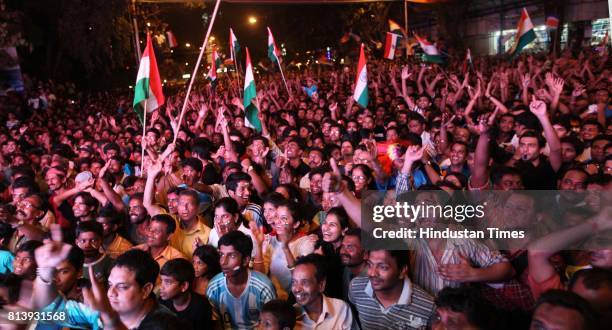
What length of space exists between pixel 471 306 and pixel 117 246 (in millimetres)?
2856

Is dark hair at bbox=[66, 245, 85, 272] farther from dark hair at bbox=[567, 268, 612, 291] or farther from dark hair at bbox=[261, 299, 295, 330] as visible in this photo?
dark hair at bbox=[567, 268, 612, 291]

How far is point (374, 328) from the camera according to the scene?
282 centimetres

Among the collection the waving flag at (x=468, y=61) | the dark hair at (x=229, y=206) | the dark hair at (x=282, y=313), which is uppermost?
the waving flag at (x=468, y=61)

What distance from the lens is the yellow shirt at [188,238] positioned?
4.01 meters

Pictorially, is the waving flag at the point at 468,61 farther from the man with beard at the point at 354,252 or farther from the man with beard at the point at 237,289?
the man with beard at the point at 237,289

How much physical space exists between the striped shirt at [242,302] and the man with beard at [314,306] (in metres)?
0.28

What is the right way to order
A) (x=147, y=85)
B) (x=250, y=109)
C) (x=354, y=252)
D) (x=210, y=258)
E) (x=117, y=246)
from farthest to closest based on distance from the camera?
(x=250, y=109)
(x=147, y=85)
(x=117, y=246)
(x=210, y=258)
(x=354, y=252)

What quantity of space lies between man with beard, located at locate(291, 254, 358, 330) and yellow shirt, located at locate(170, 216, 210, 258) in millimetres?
1386

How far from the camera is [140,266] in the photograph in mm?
2715

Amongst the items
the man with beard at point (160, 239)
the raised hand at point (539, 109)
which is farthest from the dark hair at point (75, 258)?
the raised hand at point (539, 109)

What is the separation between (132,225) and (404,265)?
270cm

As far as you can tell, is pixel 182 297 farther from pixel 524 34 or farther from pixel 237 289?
pixel 524 34

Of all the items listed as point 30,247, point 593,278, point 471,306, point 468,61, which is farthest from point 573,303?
point 468,61

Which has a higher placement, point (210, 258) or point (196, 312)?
point (210, 258)
